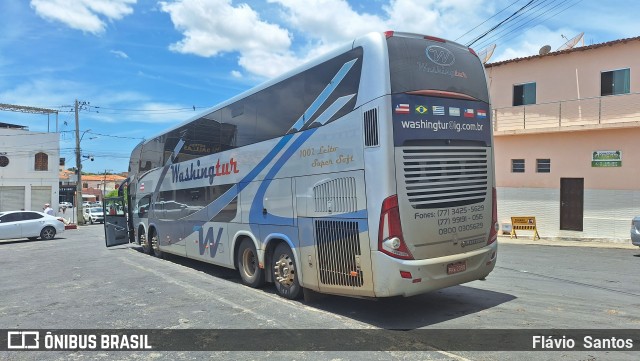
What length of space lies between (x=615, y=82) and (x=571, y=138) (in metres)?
2.59

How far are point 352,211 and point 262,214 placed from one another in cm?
260

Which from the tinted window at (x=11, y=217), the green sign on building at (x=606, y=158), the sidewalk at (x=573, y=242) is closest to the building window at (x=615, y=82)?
the green sign on building at (x=606, y=158)

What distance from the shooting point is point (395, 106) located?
570 cm

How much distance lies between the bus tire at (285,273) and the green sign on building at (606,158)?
15.5 m

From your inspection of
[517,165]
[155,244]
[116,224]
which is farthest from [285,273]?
[517,165]

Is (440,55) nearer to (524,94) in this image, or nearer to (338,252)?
(338,252)

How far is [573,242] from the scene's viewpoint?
17.5 metres

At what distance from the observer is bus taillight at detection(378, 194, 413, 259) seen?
5559mm

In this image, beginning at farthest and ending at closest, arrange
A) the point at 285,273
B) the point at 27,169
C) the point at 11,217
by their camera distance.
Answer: the point at 27,169 < the point at 11,217 < the point at 285,273

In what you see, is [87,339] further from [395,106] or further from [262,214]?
[395,106]

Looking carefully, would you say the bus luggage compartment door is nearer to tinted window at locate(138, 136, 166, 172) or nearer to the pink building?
tinted window at locate(138, 136, 166, 172)

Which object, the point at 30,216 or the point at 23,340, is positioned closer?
the point at 23,340

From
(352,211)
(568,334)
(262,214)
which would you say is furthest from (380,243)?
(262,214)

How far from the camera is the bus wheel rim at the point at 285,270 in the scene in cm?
734
